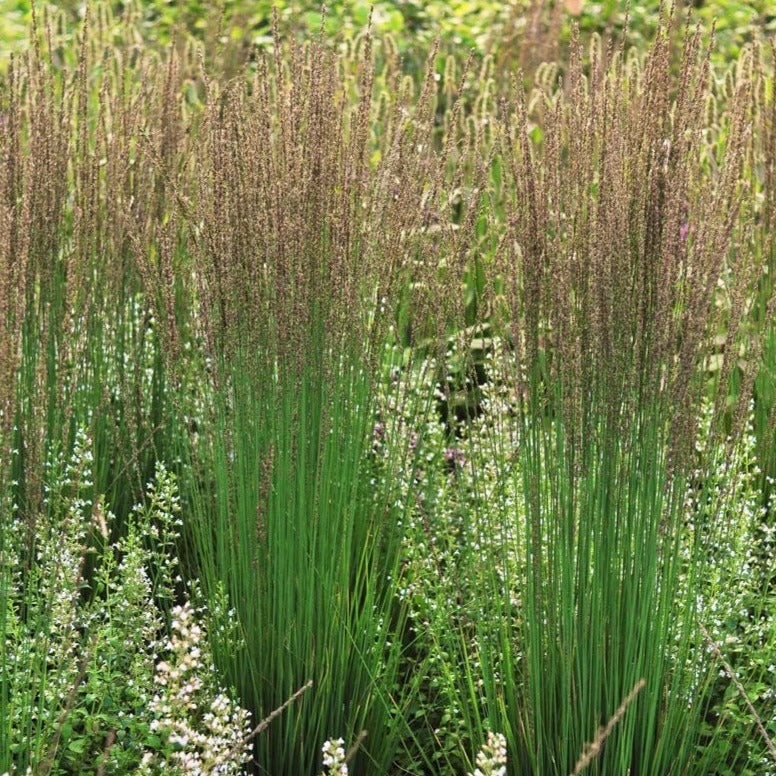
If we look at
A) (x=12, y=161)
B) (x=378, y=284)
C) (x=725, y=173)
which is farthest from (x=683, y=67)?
(x=12, y=161)

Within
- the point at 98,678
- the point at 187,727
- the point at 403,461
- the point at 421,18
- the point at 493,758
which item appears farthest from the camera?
the point at 421,18

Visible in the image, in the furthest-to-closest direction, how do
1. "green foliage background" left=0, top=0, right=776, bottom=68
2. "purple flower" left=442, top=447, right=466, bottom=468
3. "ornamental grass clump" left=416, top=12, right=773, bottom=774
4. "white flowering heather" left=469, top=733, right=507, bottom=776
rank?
"green foliage background" left=0, top=0, right=776, bottom=68 → "purple flower" left=442, top=447, right=466, bottom=468 → "ornamental grass clump" left=416, top=12, right=773, bottom=774 → "white flowering heather" left=469, top=733, right=507, bottom=776

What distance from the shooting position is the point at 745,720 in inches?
113

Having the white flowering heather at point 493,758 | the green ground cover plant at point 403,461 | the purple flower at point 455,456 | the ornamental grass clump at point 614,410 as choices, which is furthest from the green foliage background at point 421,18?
the white flowering heather at point 493,758

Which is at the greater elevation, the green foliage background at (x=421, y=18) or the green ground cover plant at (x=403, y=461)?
the green foliage background at (x=421, y=18)

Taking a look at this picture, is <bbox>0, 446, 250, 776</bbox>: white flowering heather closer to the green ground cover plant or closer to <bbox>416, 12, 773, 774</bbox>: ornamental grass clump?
the green ground cover plant

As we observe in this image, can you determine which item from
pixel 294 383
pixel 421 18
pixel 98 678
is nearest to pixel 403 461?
pixel 294 383

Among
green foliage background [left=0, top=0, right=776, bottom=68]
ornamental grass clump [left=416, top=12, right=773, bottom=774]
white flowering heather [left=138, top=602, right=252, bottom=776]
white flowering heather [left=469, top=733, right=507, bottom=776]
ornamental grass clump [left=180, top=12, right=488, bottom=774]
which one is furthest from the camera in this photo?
green foliage background [left=0, top=0, right=776, bottom=68]

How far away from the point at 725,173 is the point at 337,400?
0.94m

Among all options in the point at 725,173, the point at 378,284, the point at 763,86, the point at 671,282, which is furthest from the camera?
the point at 763,86

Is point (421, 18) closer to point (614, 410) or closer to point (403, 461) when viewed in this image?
point (403, 461)

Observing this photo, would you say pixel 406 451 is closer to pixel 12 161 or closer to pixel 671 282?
pixel 671 282

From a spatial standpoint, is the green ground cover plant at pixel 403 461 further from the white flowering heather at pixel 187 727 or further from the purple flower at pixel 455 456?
the purple flower at pixel 455 456

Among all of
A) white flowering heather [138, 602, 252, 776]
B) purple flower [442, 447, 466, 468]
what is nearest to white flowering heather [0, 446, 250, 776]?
white flowering heather [138, 602, 252, 776]
